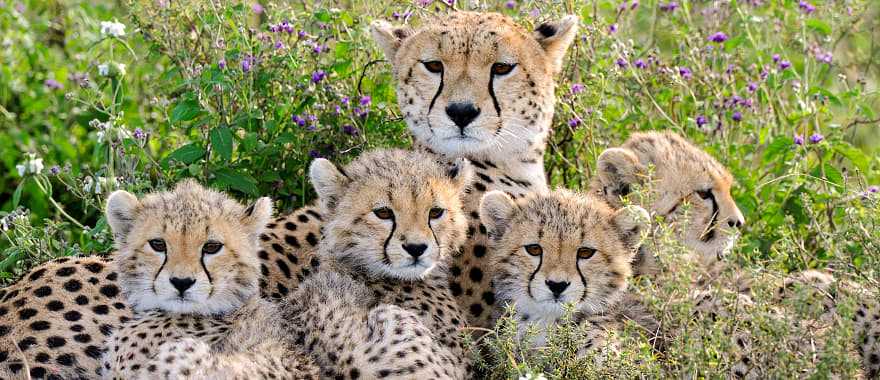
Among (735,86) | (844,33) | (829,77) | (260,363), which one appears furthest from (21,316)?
(829,77)

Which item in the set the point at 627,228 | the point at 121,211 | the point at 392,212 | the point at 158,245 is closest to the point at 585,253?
the point at 627,228

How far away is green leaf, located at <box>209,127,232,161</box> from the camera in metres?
4.89

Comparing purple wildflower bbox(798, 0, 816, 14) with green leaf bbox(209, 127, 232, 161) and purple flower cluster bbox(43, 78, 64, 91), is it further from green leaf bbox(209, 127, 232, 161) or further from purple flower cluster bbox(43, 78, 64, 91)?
purple flower cluster bbox(43, 78, 64, 91)

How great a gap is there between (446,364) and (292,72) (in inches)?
78.3

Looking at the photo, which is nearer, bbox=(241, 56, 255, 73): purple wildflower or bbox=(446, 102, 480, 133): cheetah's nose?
bbox=(446, 102, 480, 133): cheetah's nose

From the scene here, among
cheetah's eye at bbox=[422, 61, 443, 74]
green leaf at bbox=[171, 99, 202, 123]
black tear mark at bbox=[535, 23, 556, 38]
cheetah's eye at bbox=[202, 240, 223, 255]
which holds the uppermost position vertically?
black tear mark at bbox=[535, 23, 556, 38]

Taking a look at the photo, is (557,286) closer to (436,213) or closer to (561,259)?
(561,259)

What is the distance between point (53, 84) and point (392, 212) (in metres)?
3.52

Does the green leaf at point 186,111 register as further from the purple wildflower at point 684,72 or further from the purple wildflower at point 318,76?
the purple wildflower at point 684,72

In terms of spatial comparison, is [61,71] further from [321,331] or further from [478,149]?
[321,331]

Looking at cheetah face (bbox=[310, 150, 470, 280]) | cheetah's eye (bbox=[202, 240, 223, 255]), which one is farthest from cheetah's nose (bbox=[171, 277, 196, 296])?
cheetah face (bbox=[310, 150, 470, 280])

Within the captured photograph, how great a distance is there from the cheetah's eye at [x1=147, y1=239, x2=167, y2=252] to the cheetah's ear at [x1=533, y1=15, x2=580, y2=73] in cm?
186

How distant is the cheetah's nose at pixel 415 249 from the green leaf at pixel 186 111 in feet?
4.41

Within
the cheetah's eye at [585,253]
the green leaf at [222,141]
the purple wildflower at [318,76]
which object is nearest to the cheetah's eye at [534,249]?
the cheetah's eye at [585,253]
